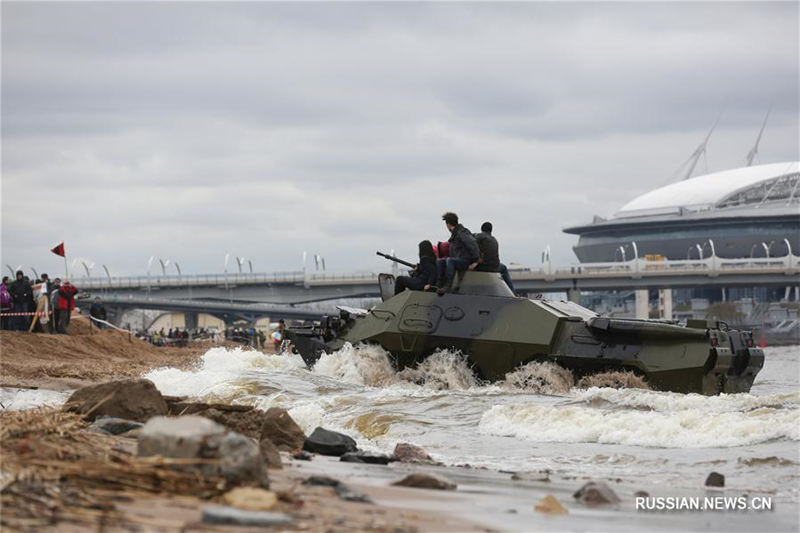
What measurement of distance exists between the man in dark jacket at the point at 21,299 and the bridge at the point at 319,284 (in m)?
82.4

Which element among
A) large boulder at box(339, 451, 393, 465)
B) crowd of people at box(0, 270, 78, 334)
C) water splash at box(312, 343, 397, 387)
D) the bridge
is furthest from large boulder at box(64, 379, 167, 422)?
the bridge

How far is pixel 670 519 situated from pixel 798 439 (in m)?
5.64

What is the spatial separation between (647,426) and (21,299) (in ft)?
88.7

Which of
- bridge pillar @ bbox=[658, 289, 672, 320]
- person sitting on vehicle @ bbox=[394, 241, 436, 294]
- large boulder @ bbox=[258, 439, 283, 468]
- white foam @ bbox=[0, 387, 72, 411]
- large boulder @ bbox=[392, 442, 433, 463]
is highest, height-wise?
bridge pillar @ bbox=[658, 289, 672, 320]

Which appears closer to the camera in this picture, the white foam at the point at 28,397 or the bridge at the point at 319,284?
the white foam at the point at 28,397

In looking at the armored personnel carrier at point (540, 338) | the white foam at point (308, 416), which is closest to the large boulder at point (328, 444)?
the white foam at point (308, 416)

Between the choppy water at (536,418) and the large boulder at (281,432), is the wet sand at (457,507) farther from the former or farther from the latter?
the large boulder at (281,432)

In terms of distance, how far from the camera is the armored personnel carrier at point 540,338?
19.8 meters

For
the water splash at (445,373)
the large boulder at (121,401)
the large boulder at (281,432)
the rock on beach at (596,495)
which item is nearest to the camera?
the rock on beach at (596,495)

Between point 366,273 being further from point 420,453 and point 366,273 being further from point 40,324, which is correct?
point 420,453

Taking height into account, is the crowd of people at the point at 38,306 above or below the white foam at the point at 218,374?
above

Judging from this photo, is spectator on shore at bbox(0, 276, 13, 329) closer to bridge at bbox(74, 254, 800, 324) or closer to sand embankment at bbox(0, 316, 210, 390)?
sand embankment at bbox(0, 316, 210, 390)

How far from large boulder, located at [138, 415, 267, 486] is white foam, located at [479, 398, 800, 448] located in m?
7.16

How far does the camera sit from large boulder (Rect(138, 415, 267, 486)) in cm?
846
